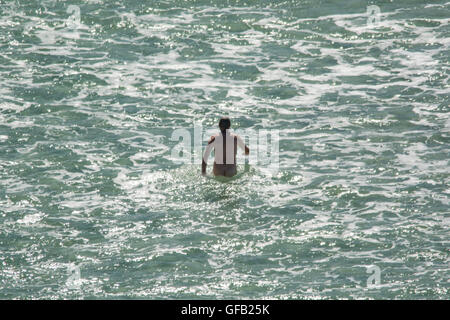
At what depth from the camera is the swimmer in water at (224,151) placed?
56.7 feet

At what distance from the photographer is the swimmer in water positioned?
17284 millimetres

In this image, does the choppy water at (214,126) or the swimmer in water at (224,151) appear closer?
the choppy water at (214,126)

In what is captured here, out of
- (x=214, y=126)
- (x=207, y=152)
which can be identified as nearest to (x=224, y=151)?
(x=207, y=152)

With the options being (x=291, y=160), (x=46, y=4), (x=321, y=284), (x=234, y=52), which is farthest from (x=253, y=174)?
(x=46, y=4)

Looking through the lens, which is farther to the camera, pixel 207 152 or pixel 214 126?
pixel 214 126

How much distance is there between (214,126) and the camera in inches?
779

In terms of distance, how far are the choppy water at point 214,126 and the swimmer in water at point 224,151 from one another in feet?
1.33

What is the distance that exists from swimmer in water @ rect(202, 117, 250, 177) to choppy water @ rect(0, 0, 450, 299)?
0.40 m

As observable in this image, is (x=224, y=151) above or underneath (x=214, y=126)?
above

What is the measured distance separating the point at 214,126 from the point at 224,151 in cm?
259

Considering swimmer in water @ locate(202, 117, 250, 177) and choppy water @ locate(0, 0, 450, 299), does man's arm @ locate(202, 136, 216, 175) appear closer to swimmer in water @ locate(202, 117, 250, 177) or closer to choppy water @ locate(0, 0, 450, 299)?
swimmer in water @ locate(202, 117, 250, 177)

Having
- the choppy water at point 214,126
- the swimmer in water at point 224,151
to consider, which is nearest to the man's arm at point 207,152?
the swimmer in water at point 224,151

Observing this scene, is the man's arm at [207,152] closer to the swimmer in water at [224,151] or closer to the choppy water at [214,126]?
the swimmer in water at [224,151]

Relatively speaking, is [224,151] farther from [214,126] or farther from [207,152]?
[214,126]
